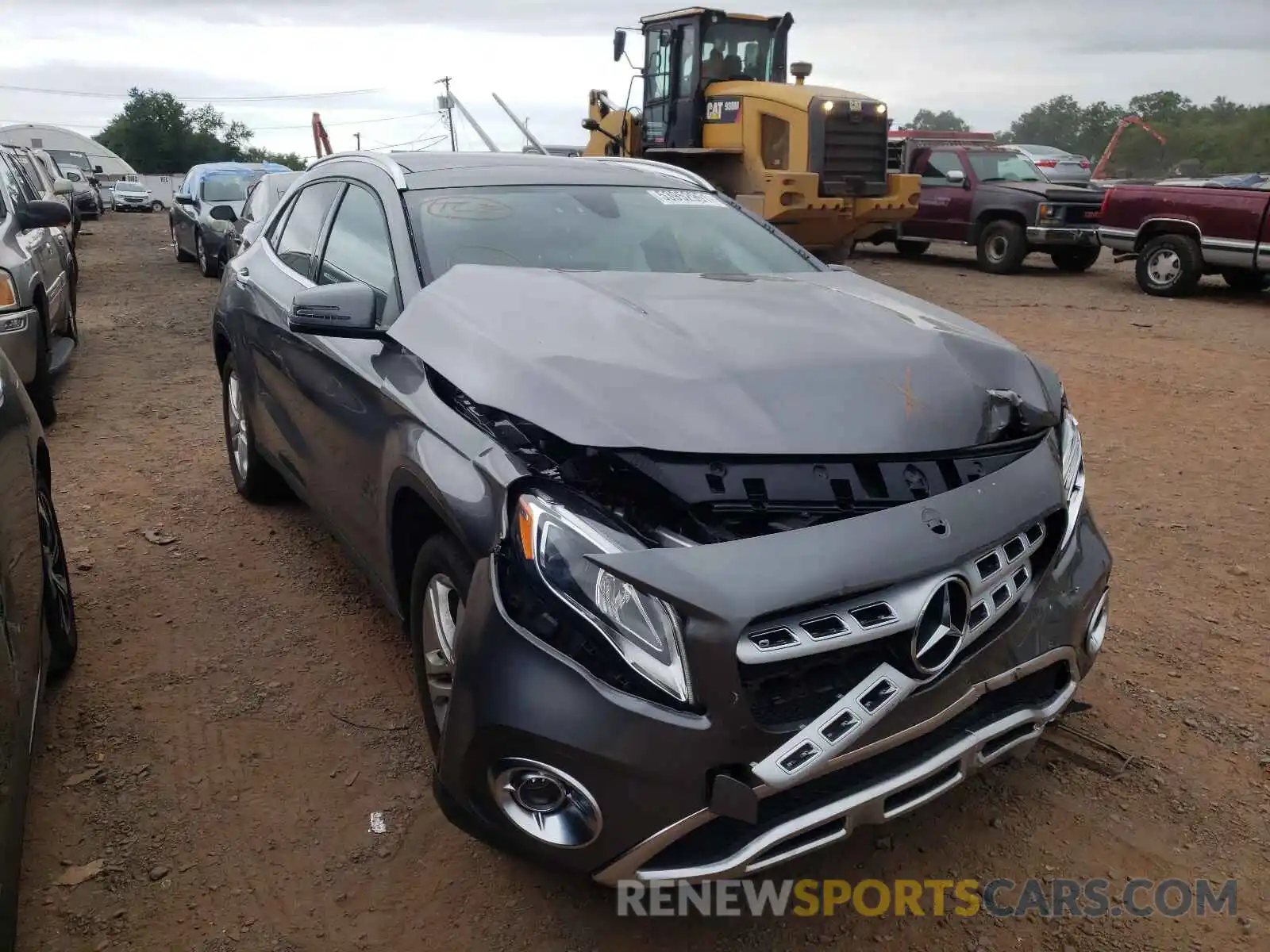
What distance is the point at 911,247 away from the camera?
1686cm

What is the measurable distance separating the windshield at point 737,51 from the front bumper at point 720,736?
39.4 feet

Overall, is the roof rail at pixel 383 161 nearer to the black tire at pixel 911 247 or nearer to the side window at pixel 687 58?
the side window at pixel 687 58

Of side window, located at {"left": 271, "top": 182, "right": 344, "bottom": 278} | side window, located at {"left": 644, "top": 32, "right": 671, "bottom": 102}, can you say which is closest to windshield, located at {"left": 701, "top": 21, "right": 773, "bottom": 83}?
side window, located at {"left": 644, "top": 32, "right": 671, "bottom": 102}

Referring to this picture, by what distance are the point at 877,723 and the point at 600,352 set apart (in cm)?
105

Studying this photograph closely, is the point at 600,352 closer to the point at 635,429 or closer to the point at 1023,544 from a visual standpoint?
the point at 635,429

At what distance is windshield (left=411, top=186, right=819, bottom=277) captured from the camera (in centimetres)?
332

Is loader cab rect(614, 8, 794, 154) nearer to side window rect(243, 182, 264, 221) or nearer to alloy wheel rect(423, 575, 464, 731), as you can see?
side window rect(243, 182, 264, 221)

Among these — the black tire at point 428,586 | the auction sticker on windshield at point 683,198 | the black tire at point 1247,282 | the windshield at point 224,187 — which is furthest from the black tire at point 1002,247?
the black tire at point 428,586

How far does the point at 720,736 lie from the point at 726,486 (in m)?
0.53

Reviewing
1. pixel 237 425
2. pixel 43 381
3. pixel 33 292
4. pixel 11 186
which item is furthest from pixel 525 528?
pixel 11 186

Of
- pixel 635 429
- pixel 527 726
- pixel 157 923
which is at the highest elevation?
pixel 635 429

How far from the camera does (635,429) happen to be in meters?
2.12

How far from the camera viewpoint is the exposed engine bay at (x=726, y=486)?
83.2 inches

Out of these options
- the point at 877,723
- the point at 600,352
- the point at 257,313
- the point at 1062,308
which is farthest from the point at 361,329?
the point at 1062,308
